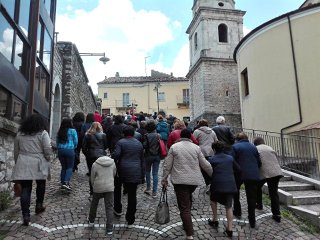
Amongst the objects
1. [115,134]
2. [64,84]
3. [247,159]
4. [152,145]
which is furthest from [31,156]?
[64,84]

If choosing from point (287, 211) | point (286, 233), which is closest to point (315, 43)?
point (287, 211)

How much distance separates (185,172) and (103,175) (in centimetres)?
147

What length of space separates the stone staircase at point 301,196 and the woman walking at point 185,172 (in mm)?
3054

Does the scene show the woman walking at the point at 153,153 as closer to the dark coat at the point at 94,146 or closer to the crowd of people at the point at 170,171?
the dark coat at the point at 94,146

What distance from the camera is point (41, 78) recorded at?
1120 centimetres

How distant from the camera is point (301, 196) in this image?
839 cm

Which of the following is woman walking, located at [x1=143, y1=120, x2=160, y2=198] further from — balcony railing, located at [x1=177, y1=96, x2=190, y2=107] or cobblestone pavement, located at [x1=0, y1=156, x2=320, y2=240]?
balcony railing, located at [x1=177, y1=96, x2=190, y2=107]

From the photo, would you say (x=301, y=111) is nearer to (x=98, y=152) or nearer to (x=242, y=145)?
(x=242, y=145)

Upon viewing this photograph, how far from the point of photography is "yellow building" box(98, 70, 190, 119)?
4828 cm

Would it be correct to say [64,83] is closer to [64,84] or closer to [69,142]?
[64,84]

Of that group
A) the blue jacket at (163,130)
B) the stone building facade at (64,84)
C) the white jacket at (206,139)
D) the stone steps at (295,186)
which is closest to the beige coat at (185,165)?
the white jacket at (206,139)

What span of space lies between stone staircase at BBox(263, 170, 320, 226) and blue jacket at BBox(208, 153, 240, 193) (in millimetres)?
2563

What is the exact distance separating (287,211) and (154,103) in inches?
1638

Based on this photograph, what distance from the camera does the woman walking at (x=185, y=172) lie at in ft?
18.0
